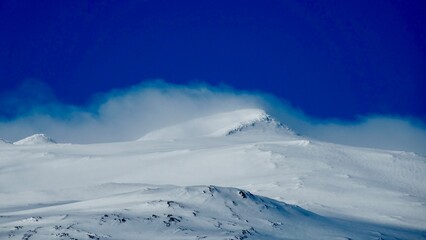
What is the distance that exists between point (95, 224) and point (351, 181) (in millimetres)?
43108

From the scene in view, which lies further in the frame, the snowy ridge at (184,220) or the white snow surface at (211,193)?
the white snow surface at (211,193)

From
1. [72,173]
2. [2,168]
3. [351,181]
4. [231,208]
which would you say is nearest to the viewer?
[231,208]

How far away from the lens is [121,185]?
151 feet

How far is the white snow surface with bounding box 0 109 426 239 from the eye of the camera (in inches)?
938

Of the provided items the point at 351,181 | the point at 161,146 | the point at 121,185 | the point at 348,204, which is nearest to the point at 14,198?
the point at 121,185

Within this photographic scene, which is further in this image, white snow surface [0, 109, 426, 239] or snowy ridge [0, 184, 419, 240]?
white snow surface [0, 109, 426, 239]

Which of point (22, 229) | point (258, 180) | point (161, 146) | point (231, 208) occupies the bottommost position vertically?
point (22, 229)

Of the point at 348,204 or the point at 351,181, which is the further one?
the point at 351,181

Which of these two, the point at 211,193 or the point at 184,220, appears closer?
the point at 184,220

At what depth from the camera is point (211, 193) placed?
30.3 meters

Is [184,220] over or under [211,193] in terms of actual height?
under

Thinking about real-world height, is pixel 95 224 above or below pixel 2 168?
below

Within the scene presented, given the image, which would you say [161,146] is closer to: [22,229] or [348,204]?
[348,204]

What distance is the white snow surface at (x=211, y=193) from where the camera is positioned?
2381cm
